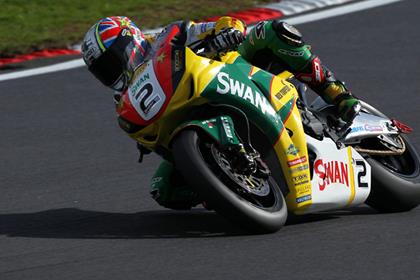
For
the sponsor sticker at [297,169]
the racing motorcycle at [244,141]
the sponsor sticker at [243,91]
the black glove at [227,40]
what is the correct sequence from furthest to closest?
the sponsor sticker at [297,169]
the black glove at [227,40]
the sponsor sticker at [243,91]
the racing motorcycle at [244,141]

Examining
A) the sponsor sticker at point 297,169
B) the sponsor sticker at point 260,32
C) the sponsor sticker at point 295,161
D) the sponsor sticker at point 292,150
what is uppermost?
the sponsor sticker at point 260,32

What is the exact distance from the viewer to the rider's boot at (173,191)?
22.0ft

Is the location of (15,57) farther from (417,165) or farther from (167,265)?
Result: (167,265)

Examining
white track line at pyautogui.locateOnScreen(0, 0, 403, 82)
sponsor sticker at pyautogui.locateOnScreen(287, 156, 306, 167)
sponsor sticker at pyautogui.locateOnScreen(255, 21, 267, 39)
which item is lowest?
white track line at pyautogui.locateOnScreen(0, 0, 403, 82)

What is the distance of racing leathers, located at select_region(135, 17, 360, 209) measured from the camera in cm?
630

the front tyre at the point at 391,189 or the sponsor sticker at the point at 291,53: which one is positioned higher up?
the sponsor sticker at the point at 291,53

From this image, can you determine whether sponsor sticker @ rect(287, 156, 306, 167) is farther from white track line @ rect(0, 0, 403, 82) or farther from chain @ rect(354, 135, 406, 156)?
white track line @ rect(0, 0, 403, 82)

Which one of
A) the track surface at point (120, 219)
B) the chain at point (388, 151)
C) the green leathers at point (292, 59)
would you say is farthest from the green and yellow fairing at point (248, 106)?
the chain at point (388, 151)

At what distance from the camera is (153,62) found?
6062 mm

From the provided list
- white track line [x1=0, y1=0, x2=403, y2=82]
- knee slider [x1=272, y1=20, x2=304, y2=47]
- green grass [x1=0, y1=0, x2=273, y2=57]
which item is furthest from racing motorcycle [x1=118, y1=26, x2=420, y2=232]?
green grass [x1=0, y1=0, x2=273, y2=57]

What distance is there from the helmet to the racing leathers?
12 cm

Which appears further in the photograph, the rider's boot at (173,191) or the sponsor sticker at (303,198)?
the rider's boot at (173,191)

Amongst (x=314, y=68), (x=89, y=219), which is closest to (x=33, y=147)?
(x=89, y=219)

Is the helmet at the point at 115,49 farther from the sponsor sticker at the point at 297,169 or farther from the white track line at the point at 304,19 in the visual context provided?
the white track line at the point at 304,19
